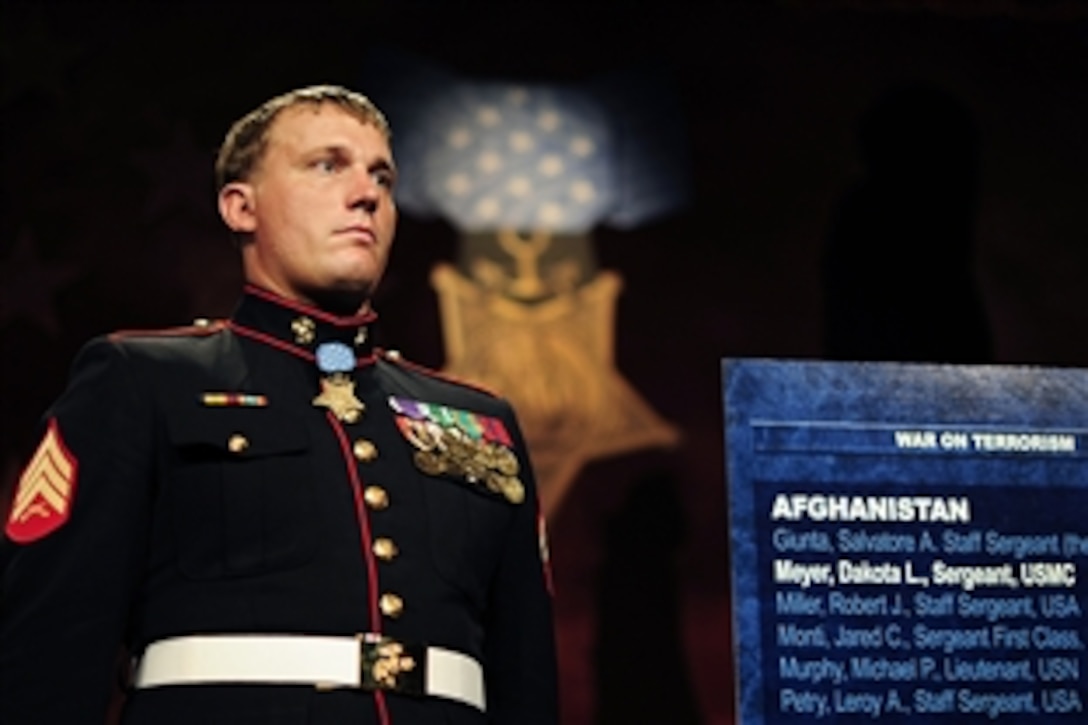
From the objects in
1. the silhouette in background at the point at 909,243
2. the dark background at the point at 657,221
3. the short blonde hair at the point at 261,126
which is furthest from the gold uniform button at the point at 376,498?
the silhouette in background at the point at 909,243

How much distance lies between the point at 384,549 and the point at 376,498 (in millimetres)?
57

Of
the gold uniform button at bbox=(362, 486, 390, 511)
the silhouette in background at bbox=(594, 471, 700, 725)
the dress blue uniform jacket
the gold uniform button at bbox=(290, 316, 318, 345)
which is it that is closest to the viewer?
the dress blue uniform jacket

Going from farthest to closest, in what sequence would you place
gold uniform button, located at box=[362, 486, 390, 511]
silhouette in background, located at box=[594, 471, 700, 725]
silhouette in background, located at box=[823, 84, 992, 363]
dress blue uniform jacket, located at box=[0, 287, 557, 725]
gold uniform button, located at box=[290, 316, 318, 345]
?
silhouette in background, located at box=[823, 84, 992, 363] < silhouette in background, located at box=[594, 471, 700, 725] < gold uniform button, located at box=[290, 316, 318, 345] < gold uniform button, located at box=[362, 486, 390, 511] < dress blue uniform jacket, located at box=[0, 287, 557, 725]

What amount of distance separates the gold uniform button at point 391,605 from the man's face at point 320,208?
0.34 metres

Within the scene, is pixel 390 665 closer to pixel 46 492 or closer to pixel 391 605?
pixel 391 605

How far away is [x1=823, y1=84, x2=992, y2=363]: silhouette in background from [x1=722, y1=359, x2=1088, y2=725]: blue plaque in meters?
0.06

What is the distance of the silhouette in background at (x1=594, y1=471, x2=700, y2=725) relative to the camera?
265 centimetres

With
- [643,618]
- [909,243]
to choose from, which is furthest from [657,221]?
[643,618]

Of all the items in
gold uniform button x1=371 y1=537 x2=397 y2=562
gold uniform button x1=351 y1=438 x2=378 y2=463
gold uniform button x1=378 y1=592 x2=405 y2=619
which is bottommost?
gold uniform button x1=378 y1=592 x2=405 y2=619

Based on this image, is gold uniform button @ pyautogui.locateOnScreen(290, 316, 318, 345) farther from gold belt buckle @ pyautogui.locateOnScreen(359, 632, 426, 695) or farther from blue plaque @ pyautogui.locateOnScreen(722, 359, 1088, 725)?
blue plaque @ pyautogui.locateOnScreen(722, 359, 1088, 725)

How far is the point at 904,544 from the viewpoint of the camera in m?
2.78

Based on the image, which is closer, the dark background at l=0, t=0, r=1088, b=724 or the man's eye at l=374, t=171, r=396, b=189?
the man's eye at l=374, t=171, r=396, b=189

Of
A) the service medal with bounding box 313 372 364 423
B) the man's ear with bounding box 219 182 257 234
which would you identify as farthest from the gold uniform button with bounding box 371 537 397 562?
the man's ear with bounding box 219 182 257 234

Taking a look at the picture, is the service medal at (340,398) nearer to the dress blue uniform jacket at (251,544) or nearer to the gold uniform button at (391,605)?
the dress blue uniform jacket at (251,544)
